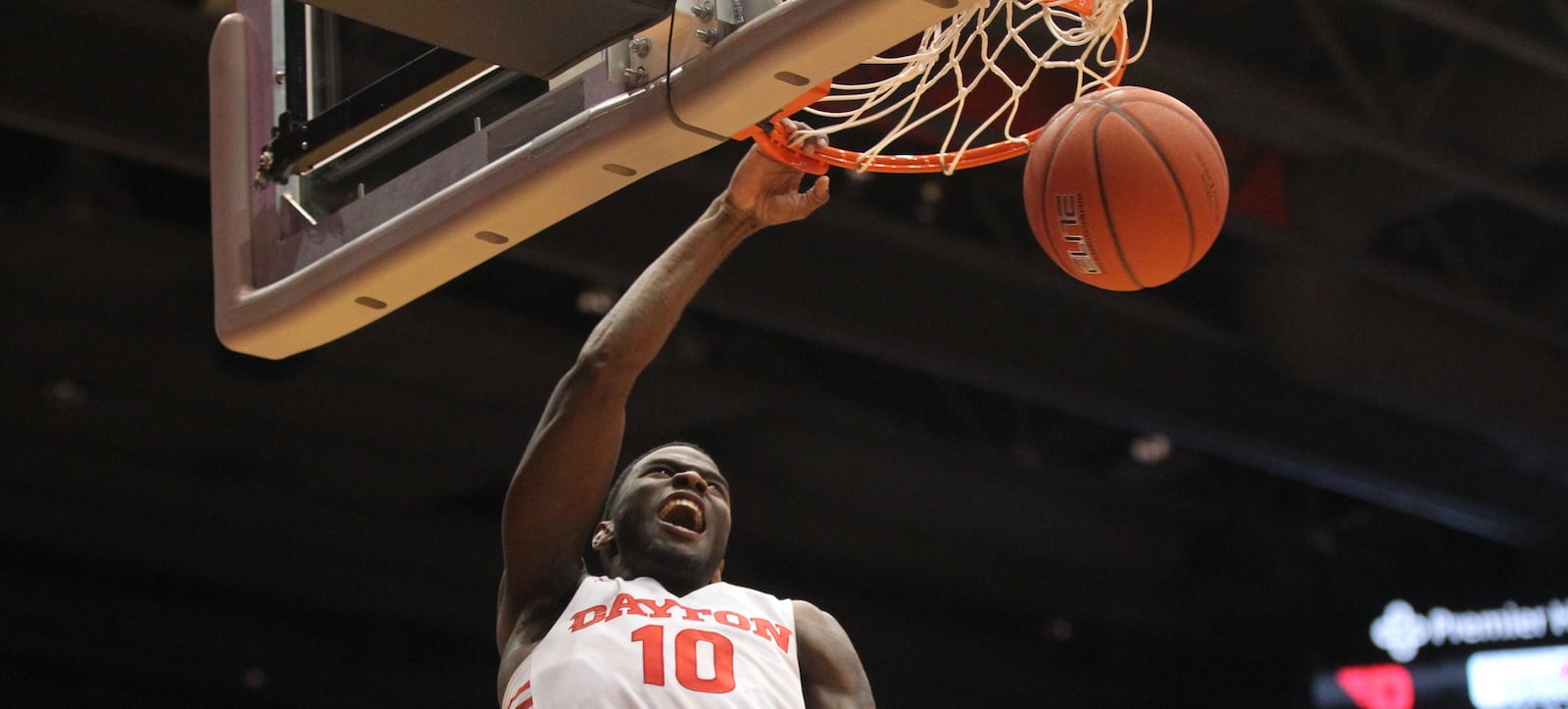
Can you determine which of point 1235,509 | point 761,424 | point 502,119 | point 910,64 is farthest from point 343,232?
point 1235,509

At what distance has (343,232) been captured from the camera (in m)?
2.94

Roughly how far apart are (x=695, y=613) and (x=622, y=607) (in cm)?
11

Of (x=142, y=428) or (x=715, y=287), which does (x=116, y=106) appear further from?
(x=142, y=428)

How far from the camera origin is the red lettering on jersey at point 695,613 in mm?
2939

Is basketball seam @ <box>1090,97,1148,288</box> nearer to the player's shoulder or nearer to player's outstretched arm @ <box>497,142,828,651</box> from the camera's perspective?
player's outstretched arm @ <box>497,142,828,651</box>

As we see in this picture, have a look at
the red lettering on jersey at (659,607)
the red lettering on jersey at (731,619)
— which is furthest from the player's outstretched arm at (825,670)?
the red lettering on jersey at (659,607)

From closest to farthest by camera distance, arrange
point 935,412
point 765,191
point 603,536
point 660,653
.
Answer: point 660,653
point 765,191
point 603,536
point 935,412

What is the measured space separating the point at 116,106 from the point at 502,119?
3.93 metres

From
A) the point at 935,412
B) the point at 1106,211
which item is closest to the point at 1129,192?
the point at 1106,211

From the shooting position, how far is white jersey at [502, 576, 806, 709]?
9.18 feet

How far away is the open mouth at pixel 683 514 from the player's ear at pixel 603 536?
0.11 m

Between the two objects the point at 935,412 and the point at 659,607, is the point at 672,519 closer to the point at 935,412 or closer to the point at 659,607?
the point at 659,607

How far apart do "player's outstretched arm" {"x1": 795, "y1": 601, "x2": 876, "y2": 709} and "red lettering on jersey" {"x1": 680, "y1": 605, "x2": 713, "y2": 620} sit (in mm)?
167

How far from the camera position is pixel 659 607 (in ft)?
9.68
